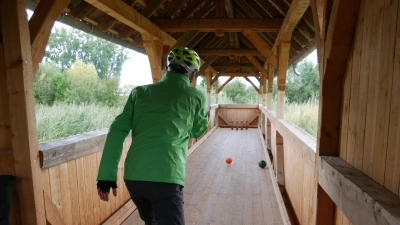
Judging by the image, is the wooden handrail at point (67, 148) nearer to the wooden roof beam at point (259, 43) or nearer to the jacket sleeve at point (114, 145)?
the jacket sleeve at point (114, 145)

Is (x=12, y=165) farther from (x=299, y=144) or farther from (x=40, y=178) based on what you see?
(x=299, y=144)

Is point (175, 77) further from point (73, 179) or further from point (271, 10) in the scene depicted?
point (271, 10)

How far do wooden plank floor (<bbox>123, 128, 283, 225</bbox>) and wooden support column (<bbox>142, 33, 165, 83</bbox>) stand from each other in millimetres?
1890

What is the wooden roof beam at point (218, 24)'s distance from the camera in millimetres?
4312

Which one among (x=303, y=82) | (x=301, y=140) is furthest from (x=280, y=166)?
(x=303, y=82)

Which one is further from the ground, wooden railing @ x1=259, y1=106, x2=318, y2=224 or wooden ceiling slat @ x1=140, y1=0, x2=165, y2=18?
wooden ceiling slat @ x1=140, y1=0, x2=165, y2=18

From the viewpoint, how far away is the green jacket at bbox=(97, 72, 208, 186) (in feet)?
5.05

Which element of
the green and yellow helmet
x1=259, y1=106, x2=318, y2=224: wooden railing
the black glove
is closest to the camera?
the black glove

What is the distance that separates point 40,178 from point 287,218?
8.44 feet

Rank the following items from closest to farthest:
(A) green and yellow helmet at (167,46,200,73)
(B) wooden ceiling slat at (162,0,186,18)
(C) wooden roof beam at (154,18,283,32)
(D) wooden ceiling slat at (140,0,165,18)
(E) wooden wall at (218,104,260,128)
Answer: (A) green and yellow helmet at (167,46,200,73) → (D) wooden ceiling slat at (140,0,165,18) → (C) wooden roof beam at (154,18,283,32) → (B) wooden ceiling slat at (162,0,186,18) → (E) wooden wall at (218,104,260,128)

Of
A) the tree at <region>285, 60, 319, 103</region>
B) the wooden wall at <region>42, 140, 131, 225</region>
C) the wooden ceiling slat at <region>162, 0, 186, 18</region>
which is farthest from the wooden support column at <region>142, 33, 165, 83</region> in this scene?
the tree at <region>285, 60, 319, 103</region>

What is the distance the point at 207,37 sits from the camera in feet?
25.1

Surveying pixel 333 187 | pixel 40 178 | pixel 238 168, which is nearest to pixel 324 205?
pixel 333 187

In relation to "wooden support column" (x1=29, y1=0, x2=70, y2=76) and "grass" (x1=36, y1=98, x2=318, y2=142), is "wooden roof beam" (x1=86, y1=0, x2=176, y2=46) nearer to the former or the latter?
"wooden support column" (x1=29, y1=0, x2=70, y2=76)
